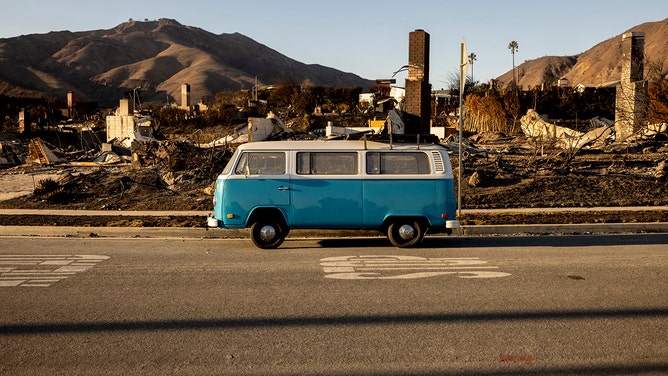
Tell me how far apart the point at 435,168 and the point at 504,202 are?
6.32 m

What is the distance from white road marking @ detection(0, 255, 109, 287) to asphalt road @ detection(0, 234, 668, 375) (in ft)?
0.09

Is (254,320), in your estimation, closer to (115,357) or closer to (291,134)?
(115,357)

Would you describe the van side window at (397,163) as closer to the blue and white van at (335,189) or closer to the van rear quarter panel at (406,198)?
the blue and white van at (335,189)

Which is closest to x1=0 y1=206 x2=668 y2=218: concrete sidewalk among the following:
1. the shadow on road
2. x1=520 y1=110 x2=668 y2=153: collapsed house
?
the shadow on road

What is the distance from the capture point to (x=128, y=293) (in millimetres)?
8242

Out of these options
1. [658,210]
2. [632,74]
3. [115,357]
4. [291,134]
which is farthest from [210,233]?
[632,74]

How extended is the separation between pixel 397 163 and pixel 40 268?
19.0 ft

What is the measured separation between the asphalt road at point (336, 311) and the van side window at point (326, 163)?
135cm

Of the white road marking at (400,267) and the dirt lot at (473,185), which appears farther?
the dirt lot at (473,185)

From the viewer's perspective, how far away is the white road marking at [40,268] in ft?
29.4

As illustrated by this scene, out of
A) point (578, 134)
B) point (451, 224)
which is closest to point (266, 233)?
point (451, 224)

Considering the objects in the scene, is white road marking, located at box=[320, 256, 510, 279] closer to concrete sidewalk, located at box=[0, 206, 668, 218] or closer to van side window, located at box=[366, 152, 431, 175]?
van side window, located at box=[366, 152, 431, 175]

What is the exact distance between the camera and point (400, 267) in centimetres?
984

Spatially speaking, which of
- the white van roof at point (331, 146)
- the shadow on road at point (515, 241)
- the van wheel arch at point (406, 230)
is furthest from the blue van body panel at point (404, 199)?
the shadow on road at point (515, 241)
